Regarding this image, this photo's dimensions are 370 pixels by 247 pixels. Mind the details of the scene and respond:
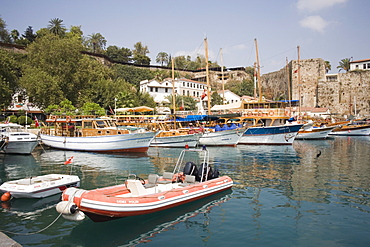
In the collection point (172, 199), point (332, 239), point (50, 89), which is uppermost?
point (50, 89)

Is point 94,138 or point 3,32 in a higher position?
point 3,32

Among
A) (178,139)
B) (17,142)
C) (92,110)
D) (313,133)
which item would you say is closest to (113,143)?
(178,139)

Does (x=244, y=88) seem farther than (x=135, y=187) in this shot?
Yes

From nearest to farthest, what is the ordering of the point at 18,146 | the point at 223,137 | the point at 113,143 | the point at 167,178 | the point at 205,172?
the point at 167,178, the point at 205,172, the point at 18,146, the point at 113,143, the point at 223,137

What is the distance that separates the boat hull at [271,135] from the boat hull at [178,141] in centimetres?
683

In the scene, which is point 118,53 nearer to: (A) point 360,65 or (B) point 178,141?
(A) point 360,65

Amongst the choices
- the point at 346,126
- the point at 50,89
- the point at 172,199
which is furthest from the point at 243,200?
the point at 346,126

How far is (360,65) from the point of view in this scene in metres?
67.8

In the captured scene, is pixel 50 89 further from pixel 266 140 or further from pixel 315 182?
pixel 315 182

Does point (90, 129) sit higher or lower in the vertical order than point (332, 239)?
higher

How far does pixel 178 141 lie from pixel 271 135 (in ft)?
34.9

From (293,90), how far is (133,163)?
59323 millimetres

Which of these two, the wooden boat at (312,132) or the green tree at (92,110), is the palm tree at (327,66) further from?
the green tree at (92,110)

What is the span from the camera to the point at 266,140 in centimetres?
3372
